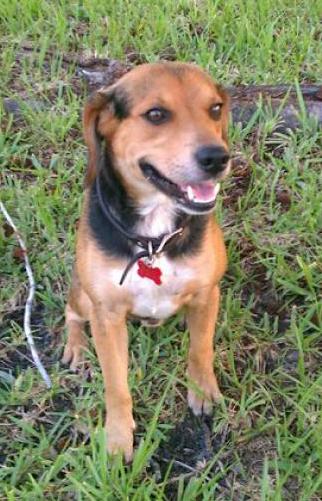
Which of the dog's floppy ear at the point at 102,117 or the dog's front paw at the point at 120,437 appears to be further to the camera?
the dog's front paw at the point at 120,437

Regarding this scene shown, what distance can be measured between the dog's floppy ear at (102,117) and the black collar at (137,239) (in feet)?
0.44

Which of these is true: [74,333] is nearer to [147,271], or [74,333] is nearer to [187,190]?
[147,271]

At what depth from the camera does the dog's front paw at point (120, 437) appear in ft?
10.4

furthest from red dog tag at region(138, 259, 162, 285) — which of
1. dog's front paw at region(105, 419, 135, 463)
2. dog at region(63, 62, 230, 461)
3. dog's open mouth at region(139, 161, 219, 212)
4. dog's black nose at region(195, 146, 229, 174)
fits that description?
dog's front paw at region(105, 419, 135, 463)

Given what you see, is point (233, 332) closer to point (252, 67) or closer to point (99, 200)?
point (99, 200)

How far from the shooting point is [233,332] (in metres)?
3.59

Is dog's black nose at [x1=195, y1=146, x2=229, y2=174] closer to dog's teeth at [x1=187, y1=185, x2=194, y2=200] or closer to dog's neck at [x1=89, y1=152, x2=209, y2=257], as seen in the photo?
dog's teeth at [x1=187, y1=185, x2=194, y2=200]

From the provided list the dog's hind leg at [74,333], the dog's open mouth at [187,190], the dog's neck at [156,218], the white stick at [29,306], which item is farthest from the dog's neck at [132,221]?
the white stick at [29,306]

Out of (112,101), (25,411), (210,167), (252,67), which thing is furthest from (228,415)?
(252,67)

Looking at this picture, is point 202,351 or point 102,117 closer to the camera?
point 102,117

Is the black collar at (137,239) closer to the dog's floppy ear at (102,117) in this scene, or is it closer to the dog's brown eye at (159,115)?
the dog's floppy ear at (102,117)

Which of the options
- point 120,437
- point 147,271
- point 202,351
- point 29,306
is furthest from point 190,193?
point 29,306

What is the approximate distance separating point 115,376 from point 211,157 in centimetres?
106

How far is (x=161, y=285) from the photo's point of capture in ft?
9.82
